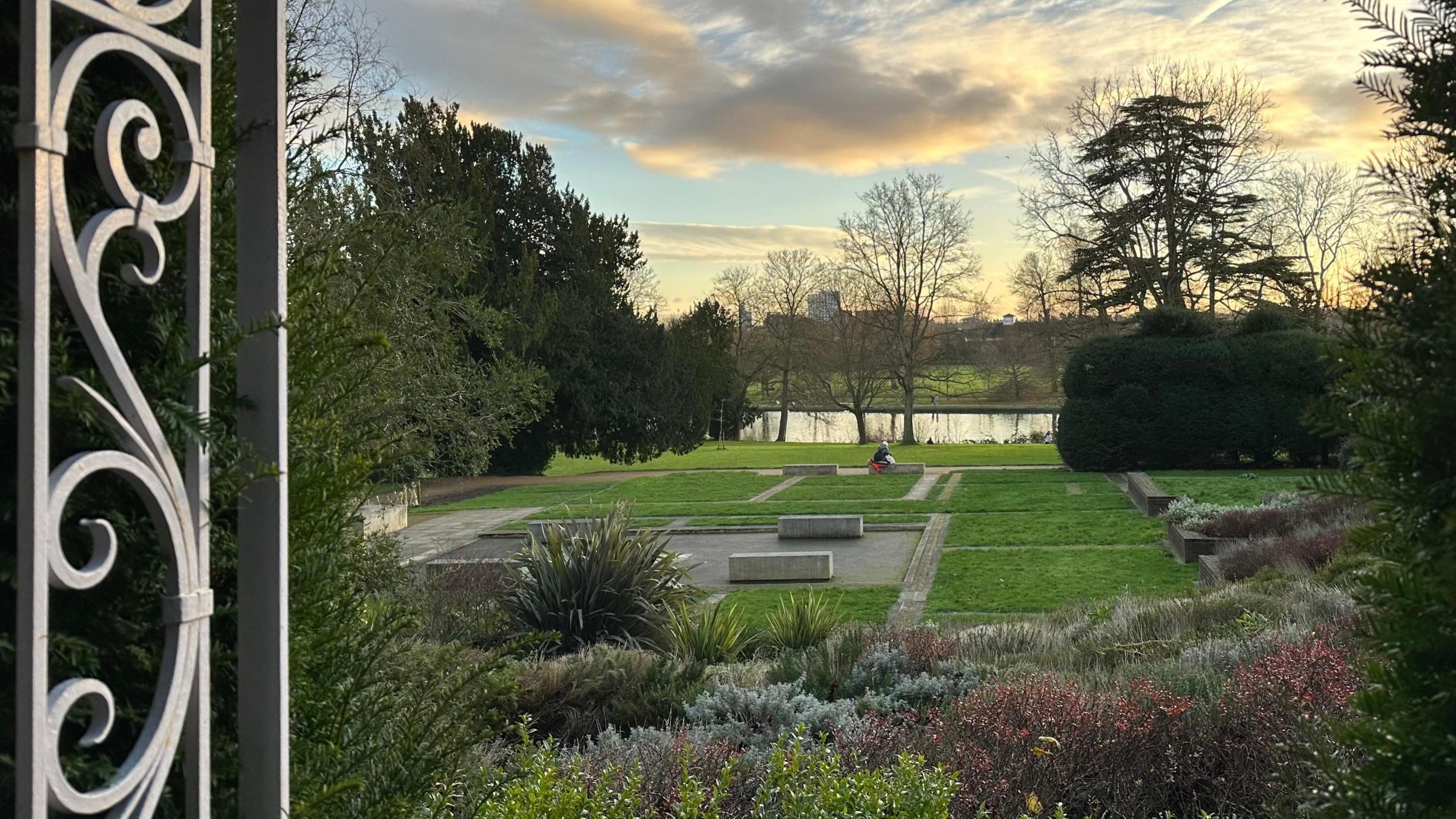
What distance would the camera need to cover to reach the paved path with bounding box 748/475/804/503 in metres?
20.7

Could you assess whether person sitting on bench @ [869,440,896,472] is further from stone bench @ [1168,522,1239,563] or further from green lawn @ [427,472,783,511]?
stone bench @ [1168,522,1239,563]

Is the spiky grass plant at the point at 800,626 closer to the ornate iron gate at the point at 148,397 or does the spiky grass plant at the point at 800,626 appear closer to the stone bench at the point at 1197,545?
the ornate iron gate at the point at 148,397

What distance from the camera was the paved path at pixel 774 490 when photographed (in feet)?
68.0

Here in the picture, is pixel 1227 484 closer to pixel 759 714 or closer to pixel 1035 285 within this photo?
pixel 759 714

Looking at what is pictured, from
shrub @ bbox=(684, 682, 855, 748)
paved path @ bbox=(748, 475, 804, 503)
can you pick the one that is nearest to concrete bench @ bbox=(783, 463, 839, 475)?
paved path @ bbox=(748, 475, 804, 503)

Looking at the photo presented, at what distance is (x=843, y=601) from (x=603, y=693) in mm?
5599

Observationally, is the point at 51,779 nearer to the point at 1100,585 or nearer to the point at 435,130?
the point at 1100,585

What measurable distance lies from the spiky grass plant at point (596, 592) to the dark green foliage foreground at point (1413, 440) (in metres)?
6.43

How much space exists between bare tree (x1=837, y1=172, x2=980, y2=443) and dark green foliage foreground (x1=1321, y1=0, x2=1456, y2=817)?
34278mm

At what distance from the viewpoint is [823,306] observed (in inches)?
1668

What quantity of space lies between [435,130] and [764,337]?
22088 mm

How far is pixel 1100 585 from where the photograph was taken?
36.6 ft

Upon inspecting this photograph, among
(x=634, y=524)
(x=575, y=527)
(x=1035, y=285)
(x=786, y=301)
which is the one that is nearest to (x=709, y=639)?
(x=575, y=527)

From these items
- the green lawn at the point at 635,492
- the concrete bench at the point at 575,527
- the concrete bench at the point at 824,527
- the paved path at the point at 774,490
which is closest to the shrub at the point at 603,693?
the concrete bench at the point at 575,527
